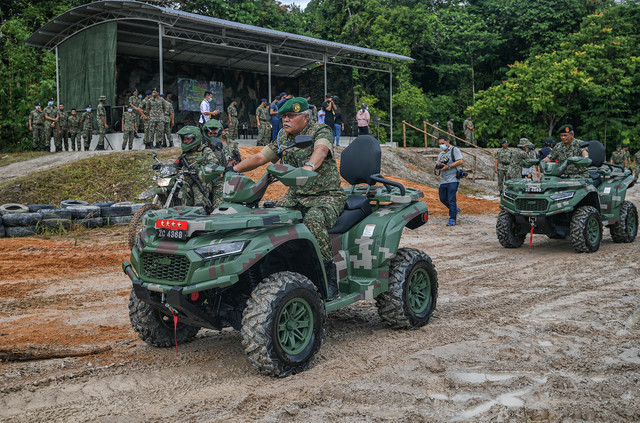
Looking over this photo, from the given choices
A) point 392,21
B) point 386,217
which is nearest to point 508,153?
point 386,217

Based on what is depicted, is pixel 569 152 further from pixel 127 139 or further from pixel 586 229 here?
pixel 127 139

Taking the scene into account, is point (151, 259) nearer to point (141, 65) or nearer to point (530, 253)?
point (530, 253)

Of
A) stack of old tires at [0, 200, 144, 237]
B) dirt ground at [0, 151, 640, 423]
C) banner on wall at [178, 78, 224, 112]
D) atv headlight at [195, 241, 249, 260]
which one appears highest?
banner on wall at [178, 78, 224, 112]

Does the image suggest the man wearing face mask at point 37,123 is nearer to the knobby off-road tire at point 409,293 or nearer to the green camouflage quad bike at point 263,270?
the green camouflage quad bike at point 263,270

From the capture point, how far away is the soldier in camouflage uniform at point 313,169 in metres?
4.92

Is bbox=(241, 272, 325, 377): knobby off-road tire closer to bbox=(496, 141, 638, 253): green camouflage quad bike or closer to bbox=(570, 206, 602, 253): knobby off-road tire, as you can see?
bbox=(496, 141, 638, 253): green camouflage quad bike

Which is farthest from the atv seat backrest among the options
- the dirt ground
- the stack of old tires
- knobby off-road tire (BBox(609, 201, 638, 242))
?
the stack of old tires

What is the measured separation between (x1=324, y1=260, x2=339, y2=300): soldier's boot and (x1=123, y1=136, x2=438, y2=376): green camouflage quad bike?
2.5 inches

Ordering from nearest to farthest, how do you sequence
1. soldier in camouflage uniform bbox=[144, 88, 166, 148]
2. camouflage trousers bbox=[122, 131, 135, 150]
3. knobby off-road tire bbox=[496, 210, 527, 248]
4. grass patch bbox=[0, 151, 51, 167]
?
knobby off-road tire bbox=[496, 210, 527, 248]
soldier in camouflage uniform bbox=[144, 88, 166, 148]
grass patch bbox=[0, 151, 51, 167]
camouflage trousers bbox=[122, 131, 135, 150]

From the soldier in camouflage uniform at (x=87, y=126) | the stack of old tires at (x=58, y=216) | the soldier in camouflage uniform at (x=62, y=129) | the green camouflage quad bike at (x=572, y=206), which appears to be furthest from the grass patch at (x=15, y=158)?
the green camouflage quad bike at (x=572, y=206)

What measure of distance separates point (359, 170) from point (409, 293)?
1231mm

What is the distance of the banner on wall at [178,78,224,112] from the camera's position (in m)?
29.0

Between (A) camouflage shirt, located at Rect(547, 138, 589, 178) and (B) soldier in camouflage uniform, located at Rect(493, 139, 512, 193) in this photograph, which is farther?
(B) soldier in camouflage uniform, located at Rect(493, 139, 512, 193)

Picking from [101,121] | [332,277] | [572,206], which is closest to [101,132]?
[101,121]
